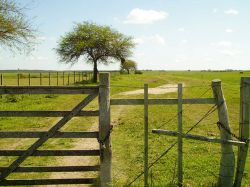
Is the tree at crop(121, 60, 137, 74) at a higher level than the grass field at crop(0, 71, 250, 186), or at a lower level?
higher

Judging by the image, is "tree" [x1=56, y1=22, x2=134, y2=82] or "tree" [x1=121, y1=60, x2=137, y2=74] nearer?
"tree" [x1=56, y1=22, x2=134, y2=82]

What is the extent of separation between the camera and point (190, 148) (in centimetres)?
1238

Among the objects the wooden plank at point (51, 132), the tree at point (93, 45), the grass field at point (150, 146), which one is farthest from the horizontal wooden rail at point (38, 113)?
the tree at point (93, 45)

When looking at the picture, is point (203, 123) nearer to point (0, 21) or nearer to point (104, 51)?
point (0, 21)

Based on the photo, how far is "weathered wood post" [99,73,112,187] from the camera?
25.7 feet

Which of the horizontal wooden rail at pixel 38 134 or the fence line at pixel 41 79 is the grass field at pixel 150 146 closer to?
the horizontal wooden rail at pixel 38 134

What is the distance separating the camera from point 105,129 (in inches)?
315

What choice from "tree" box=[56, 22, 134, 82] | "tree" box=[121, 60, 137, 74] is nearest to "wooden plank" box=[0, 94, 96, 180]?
"tree" box=[56, 22, 134, 82]

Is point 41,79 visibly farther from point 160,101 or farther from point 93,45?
point 160,101

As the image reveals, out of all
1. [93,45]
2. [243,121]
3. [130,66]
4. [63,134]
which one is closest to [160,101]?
[243,121]

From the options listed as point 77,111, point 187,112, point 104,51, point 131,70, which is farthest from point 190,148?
point 131,70

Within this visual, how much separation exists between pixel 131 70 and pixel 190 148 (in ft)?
425

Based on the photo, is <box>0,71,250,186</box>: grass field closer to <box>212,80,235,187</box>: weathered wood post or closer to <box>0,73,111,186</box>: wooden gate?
<box>212,80,235,187</box>: weathered wood post

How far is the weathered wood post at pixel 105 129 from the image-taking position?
7840 millimetres
